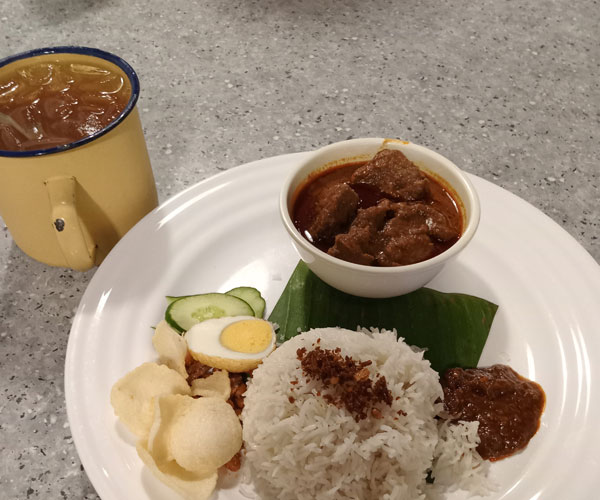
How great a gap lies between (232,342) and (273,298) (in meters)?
0.26

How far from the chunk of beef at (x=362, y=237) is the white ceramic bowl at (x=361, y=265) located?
41mm

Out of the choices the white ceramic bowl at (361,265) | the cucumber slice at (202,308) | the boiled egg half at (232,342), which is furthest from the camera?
the cucumber slice at (202,308)

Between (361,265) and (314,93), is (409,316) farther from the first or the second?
(314,93)

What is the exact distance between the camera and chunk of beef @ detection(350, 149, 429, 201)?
1.72 m

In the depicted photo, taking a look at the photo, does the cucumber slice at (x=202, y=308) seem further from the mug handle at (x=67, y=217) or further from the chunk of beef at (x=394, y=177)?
the chunk of beef at (x=394, y=177)

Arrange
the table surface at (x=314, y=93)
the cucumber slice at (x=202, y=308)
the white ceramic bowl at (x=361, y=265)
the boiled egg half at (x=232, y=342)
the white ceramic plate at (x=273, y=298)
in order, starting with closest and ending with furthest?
the white ceramic plate at (x=273, y=298) < the white ceramic bowl at (x=361, y=265) < the boiled egg half at (x=232, y=342) < the cucumber slice at (x=202, y=308) < the table surface at (x=314, y=93)

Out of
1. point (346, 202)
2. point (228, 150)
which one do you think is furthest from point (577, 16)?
point (346, 202)

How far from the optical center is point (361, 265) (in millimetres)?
1543

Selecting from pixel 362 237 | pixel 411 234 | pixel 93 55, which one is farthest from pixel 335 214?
pixel 93 55

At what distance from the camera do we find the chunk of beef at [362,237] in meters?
1.57

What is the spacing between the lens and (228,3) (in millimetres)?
3482

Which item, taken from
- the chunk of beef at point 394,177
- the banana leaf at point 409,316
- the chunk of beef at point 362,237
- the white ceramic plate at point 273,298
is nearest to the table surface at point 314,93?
the white ceramic plate at point 273,298

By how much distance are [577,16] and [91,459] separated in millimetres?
3666

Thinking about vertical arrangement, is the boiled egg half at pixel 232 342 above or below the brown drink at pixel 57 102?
below
